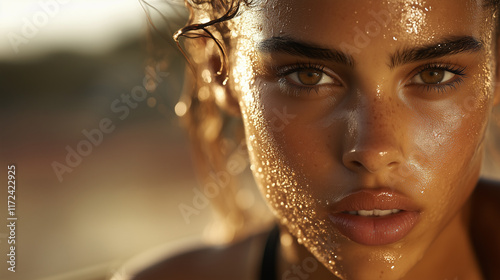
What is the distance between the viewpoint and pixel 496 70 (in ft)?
3.29

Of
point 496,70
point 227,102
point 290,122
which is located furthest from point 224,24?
point 496,70

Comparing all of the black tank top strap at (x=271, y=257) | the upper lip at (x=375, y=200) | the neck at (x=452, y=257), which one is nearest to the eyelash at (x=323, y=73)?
the upper lip at (x=375, y=200)

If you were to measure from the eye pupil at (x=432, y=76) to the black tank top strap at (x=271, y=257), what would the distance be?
62 cm

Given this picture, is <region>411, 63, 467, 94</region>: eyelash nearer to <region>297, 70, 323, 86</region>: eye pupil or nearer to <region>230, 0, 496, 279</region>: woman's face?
<region>230, 0, 496, 279</region>: woman's face

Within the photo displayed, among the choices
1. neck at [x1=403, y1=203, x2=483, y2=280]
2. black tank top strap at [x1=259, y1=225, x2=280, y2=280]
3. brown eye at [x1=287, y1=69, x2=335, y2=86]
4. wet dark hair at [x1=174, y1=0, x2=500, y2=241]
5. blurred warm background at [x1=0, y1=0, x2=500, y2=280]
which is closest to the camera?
brown eye at [x1=287, y1=69, x2=335, y2=86]

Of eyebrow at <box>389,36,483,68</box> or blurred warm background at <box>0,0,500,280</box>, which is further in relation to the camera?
blurred warm background at <box>0,0,500,280</box>

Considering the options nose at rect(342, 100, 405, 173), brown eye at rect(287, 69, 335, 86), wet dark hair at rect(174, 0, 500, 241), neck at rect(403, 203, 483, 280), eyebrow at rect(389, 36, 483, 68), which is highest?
wet dark hair at rect(174, 0, 500, 241)

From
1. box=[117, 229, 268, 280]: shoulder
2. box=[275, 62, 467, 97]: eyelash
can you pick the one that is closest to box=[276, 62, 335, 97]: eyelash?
box=[275, 62, 467, 97]: eyelash

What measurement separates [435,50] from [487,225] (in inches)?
21.2

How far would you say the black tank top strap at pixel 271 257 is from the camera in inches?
49.2

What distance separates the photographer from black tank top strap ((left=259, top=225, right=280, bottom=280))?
1.25 m

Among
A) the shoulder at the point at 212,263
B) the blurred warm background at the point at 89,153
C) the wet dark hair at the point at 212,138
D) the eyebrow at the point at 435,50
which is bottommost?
the shoulder at the point at 212,263

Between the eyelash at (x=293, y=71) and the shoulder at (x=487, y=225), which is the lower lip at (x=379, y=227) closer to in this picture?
the eyelash at (x=293, y=71)

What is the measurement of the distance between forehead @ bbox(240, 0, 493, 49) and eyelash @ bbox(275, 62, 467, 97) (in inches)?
2.3
